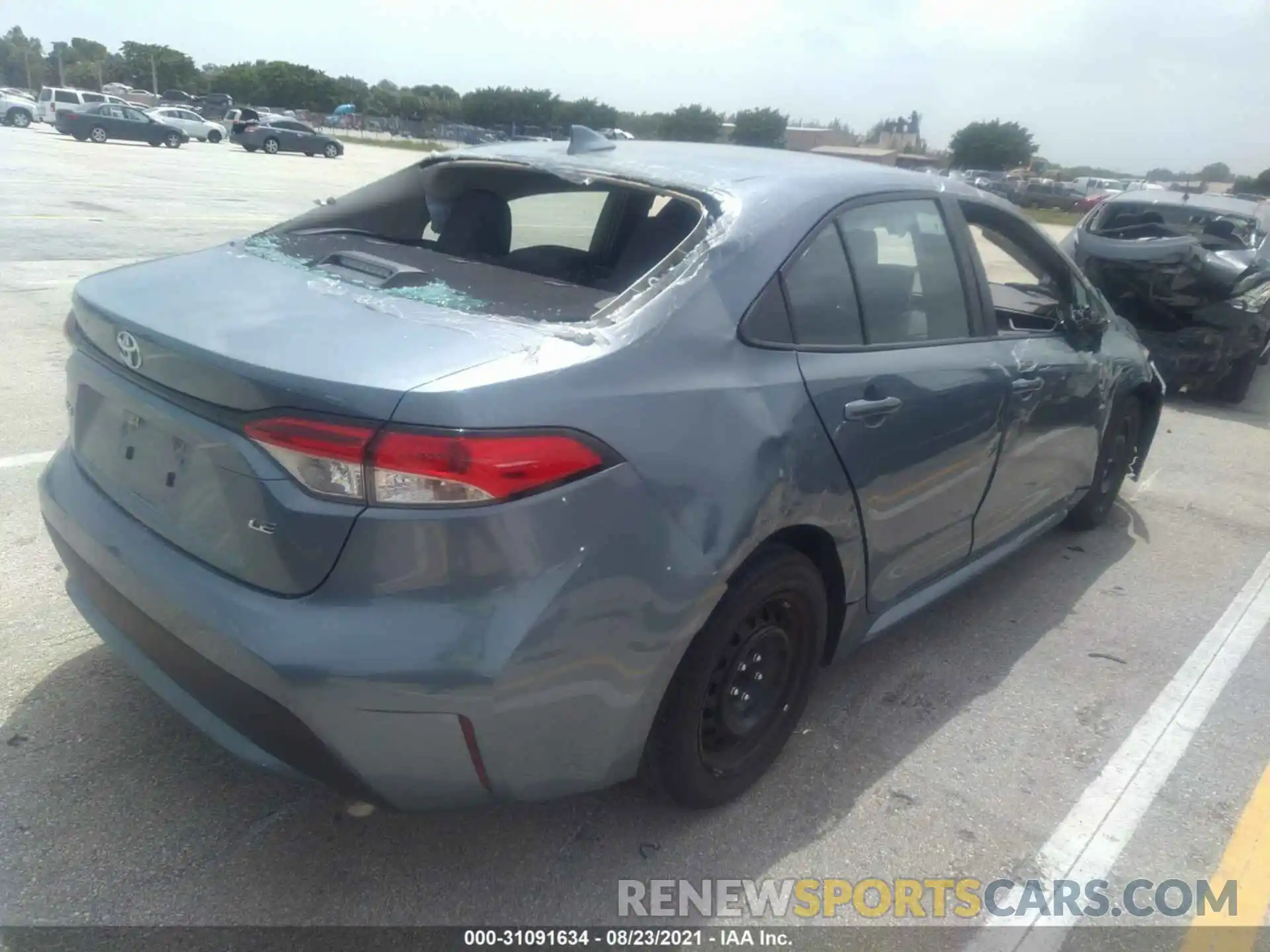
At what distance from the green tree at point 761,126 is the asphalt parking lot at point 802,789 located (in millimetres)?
9039

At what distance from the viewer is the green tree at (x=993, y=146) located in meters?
54.8

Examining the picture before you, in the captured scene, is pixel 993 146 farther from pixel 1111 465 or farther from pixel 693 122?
pixel 1111 465

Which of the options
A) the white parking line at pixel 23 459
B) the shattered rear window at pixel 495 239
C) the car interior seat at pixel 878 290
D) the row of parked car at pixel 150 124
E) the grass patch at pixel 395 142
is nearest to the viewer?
the shattered rear window at pixel 495 239

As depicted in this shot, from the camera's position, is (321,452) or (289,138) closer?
(321,452)

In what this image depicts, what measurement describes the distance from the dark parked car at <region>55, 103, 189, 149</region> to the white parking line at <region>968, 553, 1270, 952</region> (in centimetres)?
3984

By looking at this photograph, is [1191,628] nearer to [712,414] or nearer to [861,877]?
[861,877]

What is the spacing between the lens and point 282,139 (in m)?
39.6

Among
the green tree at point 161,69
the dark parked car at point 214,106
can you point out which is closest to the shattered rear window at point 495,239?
the dark parked car at point 214,106

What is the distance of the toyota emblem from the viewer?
7.29ft

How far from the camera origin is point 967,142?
5559cm

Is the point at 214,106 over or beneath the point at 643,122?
beneath

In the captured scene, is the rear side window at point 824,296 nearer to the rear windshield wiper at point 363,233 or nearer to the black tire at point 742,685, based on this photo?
the black tire at point 742,685

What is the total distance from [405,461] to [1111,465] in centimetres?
409

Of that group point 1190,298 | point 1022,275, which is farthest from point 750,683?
point 1190,298
